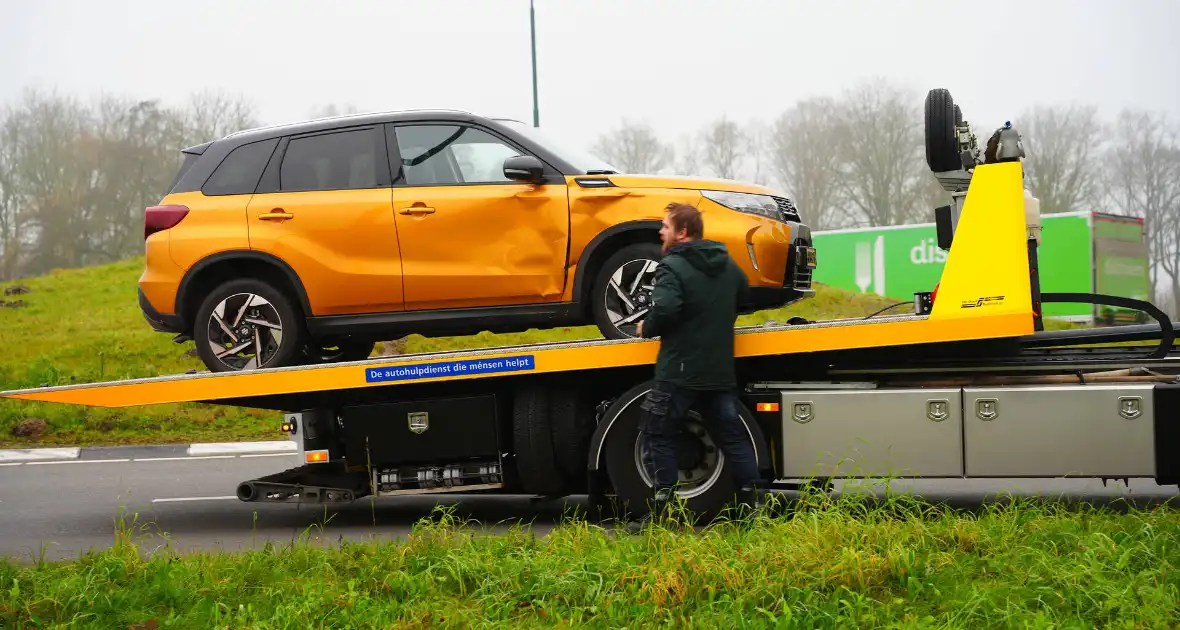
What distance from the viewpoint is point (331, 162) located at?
721 centimetres

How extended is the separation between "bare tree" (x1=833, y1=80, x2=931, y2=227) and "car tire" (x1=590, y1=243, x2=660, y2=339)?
39.1 metres

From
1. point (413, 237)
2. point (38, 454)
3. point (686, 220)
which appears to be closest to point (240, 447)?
point (38, 454)

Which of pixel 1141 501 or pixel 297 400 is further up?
pixel 297 400

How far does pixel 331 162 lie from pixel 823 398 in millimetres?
3378

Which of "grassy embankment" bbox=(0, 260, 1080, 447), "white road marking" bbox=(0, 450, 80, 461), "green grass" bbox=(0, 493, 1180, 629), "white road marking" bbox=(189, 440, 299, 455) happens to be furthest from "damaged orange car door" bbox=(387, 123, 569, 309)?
"white road marking" bbox=(0, 450, 80, 461)

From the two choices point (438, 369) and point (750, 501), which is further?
point (438, 369)

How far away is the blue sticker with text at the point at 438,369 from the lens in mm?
6621

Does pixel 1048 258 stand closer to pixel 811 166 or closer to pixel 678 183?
pixel 678 183

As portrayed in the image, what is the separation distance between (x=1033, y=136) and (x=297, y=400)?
45040mm

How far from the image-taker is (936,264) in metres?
25.3

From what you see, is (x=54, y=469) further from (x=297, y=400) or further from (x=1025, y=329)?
(x=1025, y=329)

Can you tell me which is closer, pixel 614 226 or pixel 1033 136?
pixel 614 226

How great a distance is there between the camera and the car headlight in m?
6.80

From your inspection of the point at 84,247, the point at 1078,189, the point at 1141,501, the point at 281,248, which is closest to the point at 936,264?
the point at 1141,501
